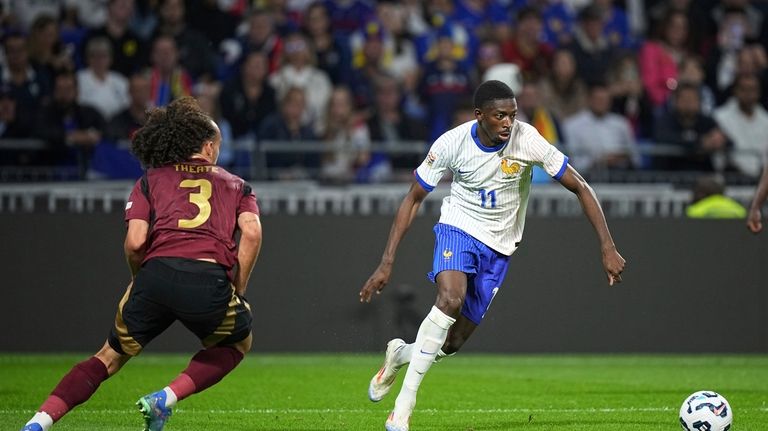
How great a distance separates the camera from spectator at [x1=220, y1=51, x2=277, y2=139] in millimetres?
16047

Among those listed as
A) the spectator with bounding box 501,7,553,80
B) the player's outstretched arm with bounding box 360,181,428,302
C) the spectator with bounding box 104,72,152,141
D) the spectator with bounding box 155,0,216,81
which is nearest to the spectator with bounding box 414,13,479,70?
the spectator with bounding box 501,7,553,80

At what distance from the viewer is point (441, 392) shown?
35.7ft

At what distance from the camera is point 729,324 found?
14625 millimetres

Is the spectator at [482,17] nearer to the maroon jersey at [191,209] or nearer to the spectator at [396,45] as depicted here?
the spectator at [396,45]

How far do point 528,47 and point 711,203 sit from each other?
3965 mm

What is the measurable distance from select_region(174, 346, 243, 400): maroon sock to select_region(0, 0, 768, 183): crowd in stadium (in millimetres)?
7659

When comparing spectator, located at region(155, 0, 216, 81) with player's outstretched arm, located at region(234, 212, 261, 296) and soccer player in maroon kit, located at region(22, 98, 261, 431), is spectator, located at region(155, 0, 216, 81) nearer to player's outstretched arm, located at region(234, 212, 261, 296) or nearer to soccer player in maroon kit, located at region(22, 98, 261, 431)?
soccer player in maroon kit, located at region(22, 98, 261, 431)

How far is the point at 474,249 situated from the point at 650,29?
11456mm

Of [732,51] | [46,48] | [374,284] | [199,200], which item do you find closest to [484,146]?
A: [374,284]

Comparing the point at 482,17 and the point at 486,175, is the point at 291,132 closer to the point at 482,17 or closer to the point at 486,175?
the point at 482,17

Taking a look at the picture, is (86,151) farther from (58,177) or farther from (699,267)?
(699,267)

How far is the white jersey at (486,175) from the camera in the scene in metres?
8.43

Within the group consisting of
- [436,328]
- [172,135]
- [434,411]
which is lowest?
[434,411]

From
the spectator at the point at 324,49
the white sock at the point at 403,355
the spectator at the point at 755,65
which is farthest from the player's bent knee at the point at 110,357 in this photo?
the spectator at the point at 755,65
